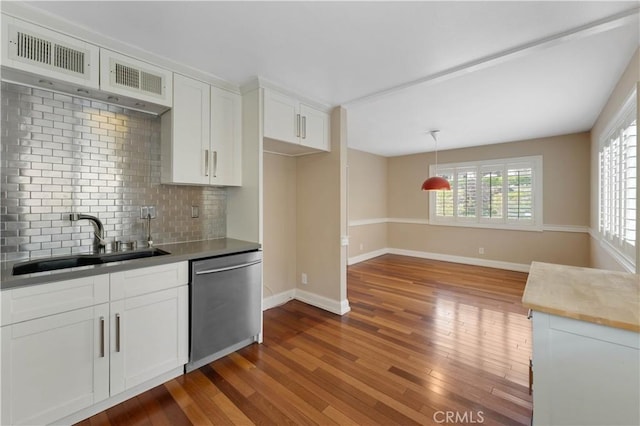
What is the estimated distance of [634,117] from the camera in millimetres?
2199

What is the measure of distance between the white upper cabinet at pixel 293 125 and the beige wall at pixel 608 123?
8.74 ft

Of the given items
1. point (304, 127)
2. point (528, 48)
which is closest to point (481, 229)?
point (528, 48)

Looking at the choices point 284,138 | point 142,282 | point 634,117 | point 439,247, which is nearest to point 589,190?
point 439,247

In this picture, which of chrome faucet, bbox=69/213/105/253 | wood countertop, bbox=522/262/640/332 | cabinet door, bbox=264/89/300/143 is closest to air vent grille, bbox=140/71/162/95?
cabinet door, bbox=264/89/300/143

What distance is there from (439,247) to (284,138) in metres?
4.89

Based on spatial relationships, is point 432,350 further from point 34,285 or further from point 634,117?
point 34,285

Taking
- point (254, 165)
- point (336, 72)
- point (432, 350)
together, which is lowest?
point (432, 350)

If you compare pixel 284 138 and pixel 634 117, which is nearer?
pixel 634 117

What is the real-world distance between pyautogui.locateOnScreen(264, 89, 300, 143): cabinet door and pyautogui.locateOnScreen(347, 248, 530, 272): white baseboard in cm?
358

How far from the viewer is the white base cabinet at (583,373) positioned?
111 cm

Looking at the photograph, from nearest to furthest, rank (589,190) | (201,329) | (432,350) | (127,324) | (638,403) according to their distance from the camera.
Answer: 1. (638,403)
2. (127,324)
3. (201,329)
4. (432,350)
5. (589,190)

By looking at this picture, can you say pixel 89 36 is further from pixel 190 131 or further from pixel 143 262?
pixel 143 262

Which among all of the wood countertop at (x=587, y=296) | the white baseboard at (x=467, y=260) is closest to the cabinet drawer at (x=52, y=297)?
the wood countertop at (x=587, y=296)

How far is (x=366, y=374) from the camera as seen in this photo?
214 cm
